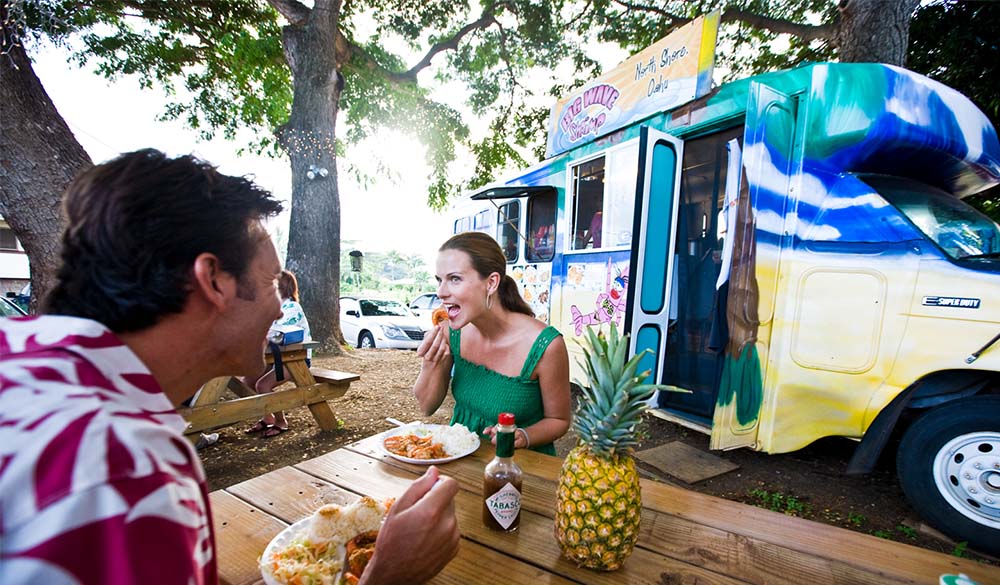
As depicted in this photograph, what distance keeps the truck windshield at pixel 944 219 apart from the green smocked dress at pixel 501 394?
10.2ft

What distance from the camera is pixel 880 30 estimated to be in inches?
242

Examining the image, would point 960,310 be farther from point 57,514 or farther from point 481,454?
point 57,514

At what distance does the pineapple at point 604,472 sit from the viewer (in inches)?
47.1

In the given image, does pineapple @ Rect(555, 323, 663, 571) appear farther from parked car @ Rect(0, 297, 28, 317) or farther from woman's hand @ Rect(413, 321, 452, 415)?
parked car @ Rect(0, 297, 28, 317)

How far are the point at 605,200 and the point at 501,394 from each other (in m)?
3.54

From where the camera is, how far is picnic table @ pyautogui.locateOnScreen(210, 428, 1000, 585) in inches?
48.1

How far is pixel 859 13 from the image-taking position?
6.28 m

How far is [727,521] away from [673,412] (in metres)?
3.73

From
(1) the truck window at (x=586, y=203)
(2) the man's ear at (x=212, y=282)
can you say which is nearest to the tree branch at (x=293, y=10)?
(1) the truck window at (x=586, y=203)

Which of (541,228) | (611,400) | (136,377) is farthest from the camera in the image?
(541,228)

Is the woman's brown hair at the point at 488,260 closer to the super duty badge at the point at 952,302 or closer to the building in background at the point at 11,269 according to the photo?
the super duty badge at the point at 952,302

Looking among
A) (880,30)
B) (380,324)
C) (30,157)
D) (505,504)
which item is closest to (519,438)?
(505,504)

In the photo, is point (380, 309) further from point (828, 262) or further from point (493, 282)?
point (828, 262)

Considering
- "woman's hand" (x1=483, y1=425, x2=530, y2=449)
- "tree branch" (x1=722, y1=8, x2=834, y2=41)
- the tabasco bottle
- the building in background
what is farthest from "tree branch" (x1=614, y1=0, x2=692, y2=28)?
the building in background
